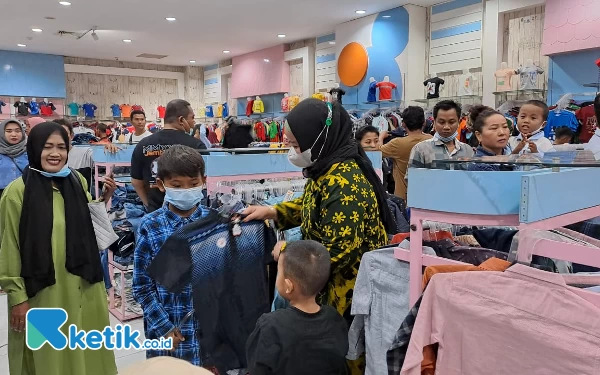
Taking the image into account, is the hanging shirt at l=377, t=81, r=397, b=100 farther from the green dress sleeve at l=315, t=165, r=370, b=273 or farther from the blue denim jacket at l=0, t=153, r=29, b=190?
the green dress sleeve at l=315, t=165, r=370, b=273

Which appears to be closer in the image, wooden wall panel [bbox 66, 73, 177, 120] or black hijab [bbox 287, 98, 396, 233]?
black hijab [bbox 287, 98, 396, 233]

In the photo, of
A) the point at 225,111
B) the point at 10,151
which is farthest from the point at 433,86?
the point at 225,111

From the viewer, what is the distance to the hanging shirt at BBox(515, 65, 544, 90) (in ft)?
19.9

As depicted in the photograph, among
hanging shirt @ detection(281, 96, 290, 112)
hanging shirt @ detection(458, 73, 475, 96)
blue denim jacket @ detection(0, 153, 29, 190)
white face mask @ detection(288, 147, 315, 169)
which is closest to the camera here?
white face mask @ detection(288, 147, 315, 169)

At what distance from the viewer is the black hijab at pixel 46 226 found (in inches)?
83.9

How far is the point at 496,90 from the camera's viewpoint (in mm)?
6512

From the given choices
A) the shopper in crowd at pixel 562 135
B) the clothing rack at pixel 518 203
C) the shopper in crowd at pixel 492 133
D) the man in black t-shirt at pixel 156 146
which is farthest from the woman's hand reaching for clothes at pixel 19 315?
the shopper in crowd at pixel 562 135

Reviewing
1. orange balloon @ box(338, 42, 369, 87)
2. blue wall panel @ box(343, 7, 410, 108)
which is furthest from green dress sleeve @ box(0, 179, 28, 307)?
orange balloon @ box(338, 42, 369, 87)

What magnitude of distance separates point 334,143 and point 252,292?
650 millimetres

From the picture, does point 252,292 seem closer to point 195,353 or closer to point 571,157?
point 195,353

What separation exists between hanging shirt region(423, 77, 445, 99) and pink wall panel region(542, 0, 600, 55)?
1.53 meters

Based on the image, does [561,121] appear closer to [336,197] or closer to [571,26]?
[571,26]

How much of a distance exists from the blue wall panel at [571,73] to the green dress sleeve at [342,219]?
5262 mm

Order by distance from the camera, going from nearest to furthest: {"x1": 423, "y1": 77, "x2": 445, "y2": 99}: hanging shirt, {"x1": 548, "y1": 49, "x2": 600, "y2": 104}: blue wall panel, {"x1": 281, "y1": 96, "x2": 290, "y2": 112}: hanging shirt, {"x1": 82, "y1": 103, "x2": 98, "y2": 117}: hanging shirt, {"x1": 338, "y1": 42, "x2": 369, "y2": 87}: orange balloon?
{"x1": 548, "y1": 49, "x2": 600, "y2": 104}: blue wall panel < {"x1": 423, "y1": 77, "x2": 445, "y2": 99}: hanging shirt < {"x1": 338, "y1": 42, "x2": 369, "y2": 87}: orange balloon < {"x1": 281, "y1": 96, "x2": 290, "y2": 112}: hanging shirt < {"x1": 82, "y1": 103, "x2": 98, "y2": 117}: hanging shirt
